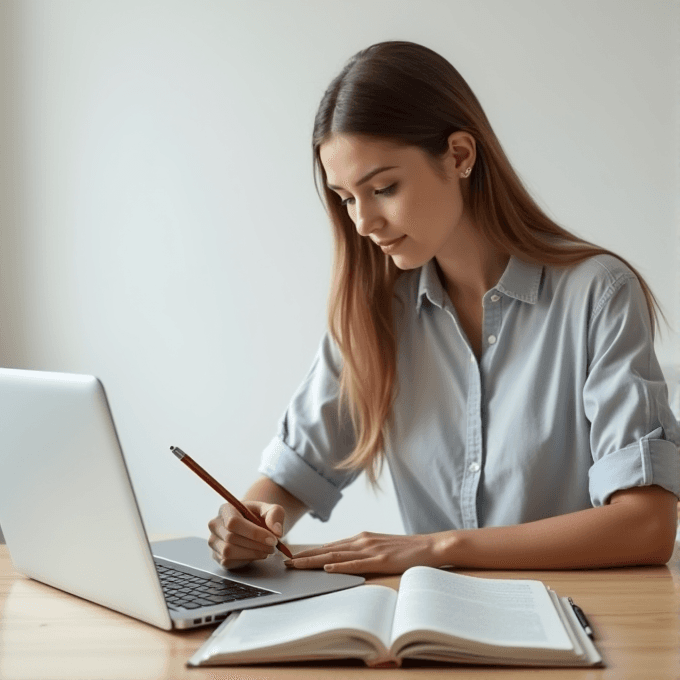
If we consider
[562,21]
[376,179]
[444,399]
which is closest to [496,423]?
[444,399]

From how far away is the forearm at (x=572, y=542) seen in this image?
1.12m

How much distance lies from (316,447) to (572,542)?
0.50 meters

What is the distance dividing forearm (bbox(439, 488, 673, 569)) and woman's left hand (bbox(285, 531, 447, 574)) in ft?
0.06

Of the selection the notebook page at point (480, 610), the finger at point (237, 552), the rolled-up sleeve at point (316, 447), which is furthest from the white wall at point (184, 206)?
the notebook page at point (480, 610)

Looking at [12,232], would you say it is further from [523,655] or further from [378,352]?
[523,655]

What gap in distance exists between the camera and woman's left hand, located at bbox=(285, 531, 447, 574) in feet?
3.56

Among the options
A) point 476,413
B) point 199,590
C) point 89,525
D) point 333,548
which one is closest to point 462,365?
point 476,413

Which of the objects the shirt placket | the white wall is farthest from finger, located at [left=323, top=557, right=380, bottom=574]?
the white wall

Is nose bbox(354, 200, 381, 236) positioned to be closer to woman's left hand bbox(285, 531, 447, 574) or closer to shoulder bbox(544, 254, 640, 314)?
shoulder bbox(544, 254, 640, 314)

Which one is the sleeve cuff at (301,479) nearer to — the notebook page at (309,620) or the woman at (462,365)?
the woman at (462,365)

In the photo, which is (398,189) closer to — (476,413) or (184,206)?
(476,413)

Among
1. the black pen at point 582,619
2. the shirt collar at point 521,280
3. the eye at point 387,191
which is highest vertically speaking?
the eye at point 387,191

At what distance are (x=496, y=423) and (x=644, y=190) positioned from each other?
173cm

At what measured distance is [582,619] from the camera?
0.86 m
